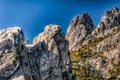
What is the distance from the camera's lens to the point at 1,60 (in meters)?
73.7

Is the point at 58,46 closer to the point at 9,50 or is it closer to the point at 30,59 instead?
the point at 30,59

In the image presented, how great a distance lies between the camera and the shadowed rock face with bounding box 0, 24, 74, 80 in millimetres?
72625

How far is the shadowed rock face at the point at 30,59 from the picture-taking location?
238 feet

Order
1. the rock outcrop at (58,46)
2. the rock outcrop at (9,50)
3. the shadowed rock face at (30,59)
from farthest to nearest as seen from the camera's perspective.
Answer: the rock outcrop at (58,46)
the shadowed rock face at (30,59)
the rock outcrop at (9,50)

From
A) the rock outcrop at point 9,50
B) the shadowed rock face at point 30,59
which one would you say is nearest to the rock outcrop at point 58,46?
the shadowed rock face at point 30,59

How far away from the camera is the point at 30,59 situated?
85.2m

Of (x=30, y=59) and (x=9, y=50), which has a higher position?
(x=9, y=50)

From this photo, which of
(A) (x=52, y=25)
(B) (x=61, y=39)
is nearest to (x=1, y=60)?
(B) (x=61, y=39)

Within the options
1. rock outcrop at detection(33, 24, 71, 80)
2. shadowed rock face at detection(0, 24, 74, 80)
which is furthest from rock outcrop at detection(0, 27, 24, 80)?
rock outcrop at detection(33, 24, 71, 80)

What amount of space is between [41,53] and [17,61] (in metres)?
20.9

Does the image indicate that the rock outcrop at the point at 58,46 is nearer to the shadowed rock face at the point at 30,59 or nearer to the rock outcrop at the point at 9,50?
the shadowed rock face at the point at 30,59

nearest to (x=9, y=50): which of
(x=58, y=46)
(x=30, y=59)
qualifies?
(x=30, y=59)

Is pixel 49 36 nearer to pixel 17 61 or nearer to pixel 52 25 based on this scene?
pixel 52 25

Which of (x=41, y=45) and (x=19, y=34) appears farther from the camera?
(x=41, y=45)
